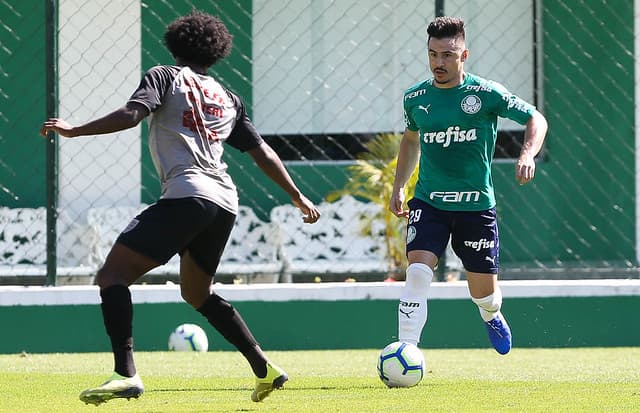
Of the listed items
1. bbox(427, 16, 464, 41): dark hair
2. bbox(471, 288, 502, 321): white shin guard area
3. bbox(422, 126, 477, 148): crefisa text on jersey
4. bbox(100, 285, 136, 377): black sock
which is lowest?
bbox(471, 288, 502, 321): white shin guard area

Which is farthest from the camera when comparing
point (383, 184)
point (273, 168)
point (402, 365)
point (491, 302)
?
point (383, 184)

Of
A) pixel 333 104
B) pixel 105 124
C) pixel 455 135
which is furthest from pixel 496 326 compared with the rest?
pixel 333 104

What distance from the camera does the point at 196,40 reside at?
5.82m

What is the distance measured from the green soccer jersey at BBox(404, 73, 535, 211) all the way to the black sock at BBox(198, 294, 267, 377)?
1.49 metres

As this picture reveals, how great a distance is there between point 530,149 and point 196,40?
180cm

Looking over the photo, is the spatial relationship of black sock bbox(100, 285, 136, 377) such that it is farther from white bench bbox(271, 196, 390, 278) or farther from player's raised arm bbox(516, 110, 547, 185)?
white bench bbox(271, 196, 390, 278)

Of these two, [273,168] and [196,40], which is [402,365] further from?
[196,40]

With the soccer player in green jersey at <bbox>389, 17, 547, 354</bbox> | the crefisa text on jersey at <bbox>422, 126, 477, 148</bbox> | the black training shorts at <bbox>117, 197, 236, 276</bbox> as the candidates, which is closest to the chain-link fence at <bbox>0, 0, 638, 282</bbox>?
the soccer player in green jersey at <bbox>389, 17, 547, 354</bbox>

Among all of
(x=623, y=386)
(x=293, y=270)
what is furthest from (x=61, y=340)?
(x=623, y=386)

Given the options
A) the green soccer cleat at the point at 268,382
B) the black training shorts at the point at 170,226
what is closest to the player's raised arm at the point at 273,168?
the black training shorts at the point at 170,226

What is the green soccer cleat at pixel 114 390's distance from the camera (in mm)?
5184

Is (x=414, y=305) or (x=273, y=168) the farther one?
(x=414, y=305)

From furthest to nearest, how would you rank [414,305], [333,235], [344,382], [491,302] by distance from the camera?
[333,235]
[491,302]
[344,382]
[414,305]

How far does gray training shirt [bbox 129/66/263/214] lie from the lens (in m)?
5.61
